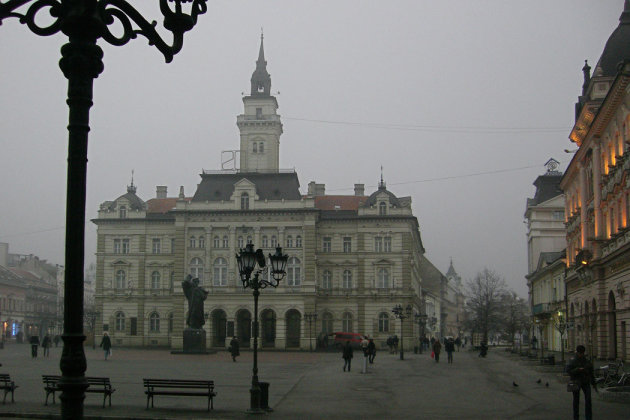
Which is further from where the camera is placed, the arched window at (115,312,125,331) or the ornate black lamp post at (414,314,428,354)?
the arched window at (115,312,125,331)

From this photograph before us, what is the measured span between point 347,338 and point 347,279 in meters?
9.29

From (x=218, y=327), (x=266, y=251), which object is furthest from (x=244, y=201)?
(x=218, y=327)

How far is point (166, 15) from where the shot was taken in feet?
24.0

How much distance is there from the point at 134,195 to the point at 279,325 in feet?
79.2

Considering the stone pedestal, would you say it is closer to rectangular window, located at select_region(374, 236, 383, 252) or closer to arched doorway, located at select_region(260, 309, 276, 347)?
arched doorway, located at select_region(260, 309, 276, 347)

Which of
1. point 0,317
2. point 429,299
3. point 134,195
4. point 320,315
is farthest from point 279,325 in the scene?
point 429,299

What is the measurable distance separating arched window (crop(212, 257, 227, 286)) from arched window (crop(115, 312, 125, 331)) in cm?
1234

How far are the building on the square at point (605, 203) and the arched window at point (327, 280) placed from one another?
1343 inches

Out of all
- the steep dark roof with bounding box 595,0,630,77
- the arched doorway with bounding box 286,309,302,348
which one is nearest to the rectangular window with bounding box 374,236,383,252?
the arched doorway with bounding box 286,309,302,348

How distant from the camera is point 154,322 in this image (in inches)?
3374

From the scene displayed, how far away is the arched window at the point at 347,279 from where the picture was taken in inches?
3285

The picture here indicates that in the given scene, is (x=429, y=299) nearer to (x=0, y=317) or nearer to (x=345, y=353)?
(x=0, y=317)

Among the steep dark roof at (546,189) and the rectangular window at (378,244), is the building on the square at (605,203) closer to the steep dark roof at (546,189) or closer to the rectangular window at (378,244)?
the rectangular window at (378,244)

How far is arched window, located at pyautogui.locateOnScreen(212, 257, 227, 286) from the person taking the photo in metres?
81.7
